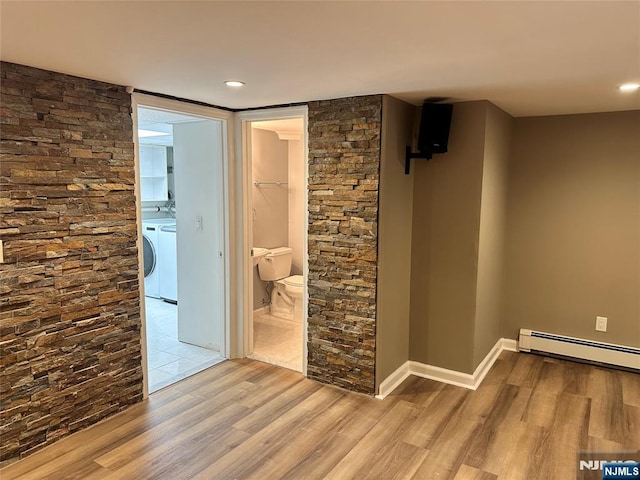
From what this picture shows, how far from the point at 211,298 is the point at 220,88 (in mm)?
1853

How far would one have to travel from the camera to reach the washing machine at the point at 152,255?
542 cm

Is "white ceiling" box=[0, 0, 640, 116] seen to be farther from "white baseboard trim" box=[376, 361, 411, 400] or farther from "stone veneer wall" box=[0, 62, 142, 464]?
"white baseboard trim" box=[376, 361, 411, 400]

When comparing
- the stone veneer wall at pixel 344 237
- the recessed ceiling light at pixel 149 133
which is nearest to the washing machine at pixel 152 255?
the recessed ceiling light at pixel 149 133

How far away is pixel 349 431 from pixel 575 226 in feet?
8.15

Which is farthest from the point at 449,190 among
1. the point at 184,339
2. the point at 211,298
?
the point at 184,339

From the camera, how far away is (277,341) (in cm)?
411

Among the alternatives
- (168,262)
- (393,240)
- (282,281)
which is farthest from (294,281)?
(393,240)

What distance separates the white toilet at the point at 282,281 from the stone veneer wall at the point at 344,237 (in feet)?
4.48

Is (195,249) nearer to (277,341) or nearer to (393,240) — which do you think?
(277,341)

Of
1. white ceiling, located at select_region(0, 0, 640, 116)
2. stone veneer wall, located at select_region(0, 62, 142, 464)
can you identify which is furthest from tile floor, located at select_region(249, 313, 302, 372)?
white ceiling, located at select_region(0, 0, 640, 116)

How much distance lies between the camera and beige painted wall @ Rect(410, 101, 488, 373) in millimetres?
3057

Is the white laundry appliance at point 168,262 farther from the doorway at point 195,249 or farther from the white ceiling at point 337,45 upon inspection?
the white ceiling at point 337,45

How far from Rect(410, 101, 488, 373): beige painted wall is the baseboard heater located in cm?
99

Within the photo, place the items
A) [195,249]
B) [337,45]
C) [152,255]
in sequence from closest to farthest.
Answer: [337,45] → [195,249] → [152,255]
